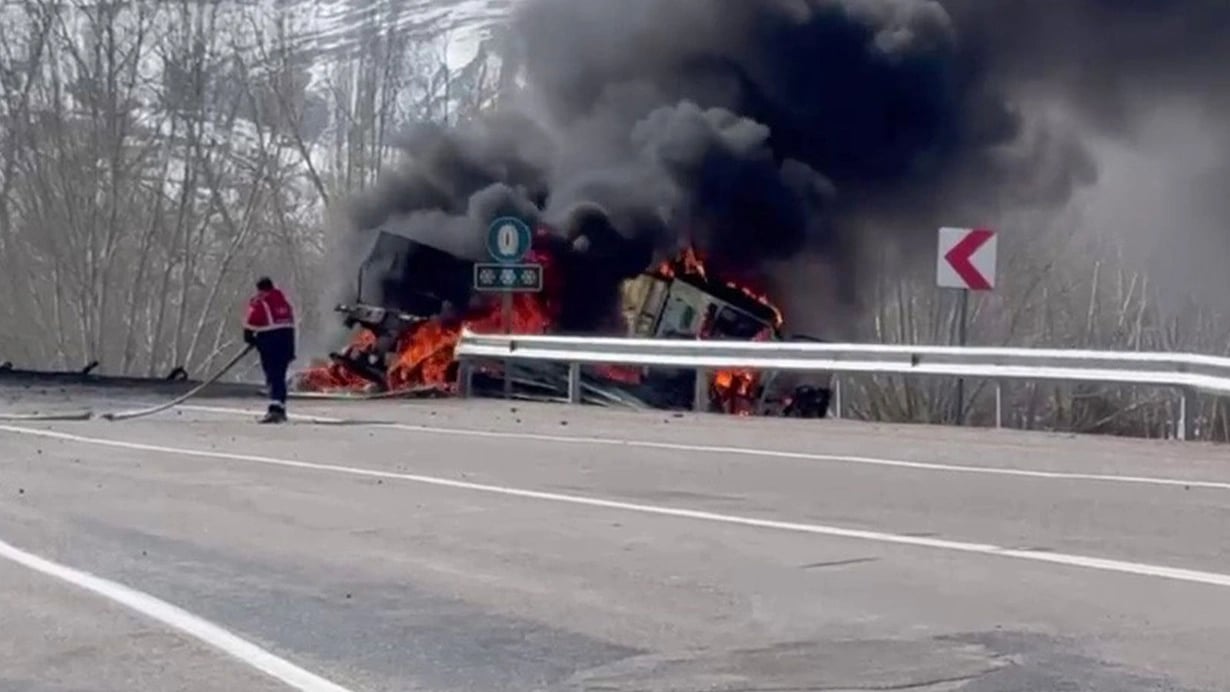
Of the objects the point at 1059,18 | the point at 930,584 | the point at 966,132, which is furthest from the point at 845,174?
the point at 930,584

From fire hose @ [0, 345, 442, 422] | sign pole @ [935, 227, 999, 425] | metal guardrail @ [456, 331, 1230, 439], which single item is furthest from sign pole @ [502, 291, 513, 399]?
sign pole @ [935, 227, 999, 425]

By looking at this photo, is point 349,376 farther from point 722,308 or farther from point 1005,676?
point 1005,676

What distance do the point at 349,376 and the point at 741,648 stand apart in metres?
19.7

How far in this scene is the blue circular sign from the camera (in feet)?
83.6

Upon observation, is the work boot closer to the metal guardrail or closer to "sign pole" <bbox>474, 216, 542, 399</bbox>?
the metal guardrail

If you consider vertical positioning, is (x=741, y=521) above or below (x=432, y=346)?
below

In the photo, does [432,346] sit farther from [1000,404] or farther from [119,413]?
[1000,404]

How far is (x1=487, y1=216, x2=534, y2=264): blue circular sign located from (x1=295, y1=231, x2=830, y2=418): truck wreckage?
1.31m

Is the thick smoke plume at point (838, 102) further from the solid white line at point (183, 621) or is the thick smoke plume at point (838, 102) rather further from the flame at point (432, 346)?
the solid white line at point (183, 621)

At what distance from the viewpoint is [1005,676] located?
293 inches

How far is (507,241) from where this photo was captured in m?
25.5

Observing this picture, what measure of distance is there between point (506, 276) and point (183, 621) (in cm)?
1677

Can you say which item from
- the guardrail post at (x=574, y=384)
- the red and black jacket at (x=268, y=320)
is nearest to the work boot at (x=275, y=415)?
the red and black jacket at (x=268, y=320)

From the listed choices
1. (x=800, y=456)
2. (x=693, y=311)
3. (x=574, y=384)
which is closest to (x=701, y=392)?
(x=574, y=384)
